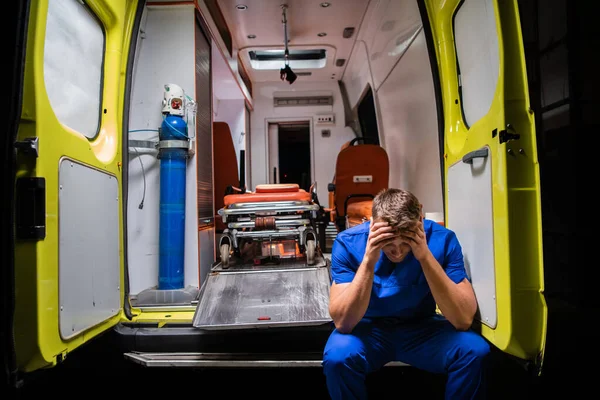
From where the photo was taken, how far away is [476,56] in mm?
1979

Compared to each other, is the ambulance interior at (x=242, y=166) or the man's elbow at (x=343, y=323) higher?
the ambulance interior at (x=242, y=166)

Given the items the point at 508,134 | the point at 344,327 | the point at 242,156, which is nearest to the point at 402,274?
the point at 344,327

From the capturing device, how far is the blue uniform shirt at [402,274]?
1.90 m

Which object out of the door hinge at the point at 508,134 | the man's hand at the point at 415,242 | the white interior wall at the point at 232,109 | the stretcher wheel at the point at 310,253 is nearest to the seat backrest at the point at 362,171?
the stretcher wheel at the point at 310,253

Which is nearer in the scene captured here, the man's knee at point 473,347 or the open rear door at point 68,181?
the open rear door at point 68,181

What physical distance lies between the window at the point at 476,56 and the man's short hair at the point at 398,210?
0.64 m

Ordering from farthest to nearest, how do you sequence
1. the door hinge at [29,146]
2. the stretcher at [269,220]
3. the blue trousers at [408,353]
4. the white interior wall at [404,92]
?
1. the white interior wall at [404,92]
2. the stretcher at [269,220]
3. the blue trousers at [408,353]
4. the door hinge at [29,146]

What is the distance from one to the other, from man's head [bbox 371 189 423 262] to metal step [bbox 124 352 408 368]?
82cm

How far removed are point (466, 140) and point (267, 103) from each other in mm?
5975

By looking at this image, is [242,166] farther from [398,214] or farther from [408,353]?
[408,353]

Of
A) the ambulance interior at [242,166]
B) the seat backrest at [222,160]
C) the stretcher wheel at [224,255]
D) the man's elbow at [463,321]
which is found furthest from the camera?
→ the seat backrest at [222,160]

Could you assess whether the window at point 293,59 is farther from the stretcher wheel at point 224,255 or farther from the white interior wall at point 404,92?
the stretcher wheel at point 224,255

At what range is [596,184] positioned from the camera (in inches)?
105

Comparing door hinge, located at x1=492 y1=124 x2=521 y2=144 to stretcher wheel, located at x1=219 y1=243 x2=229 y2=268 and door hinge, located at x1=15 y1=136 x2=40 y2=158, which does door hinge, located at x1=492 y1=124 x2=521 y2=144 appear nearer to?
door hinge, located at x1=15 y1=136 x2=40 y2=158
